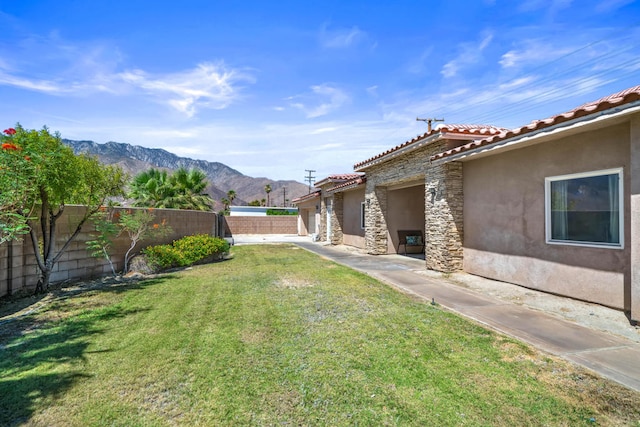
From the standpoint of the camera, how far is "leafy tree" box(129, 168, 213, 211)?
68.5 feet

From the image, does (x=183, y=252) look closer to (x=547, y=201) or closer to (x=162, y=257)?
(x=162, y=257)

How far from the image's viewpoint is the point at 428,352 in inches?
171

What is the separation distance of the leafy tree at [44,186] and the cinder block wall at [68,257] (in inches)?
6.9

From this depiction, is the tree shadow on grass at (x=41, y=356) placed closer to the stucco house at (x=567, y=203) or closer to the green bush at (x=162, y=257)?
the green bush at (x=162, y=257)

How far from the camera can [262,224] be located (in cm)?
3612

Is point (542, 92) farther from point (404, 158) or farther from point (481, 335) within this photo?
point (481, 335)

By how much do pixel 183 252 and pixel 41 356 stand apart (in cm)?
827

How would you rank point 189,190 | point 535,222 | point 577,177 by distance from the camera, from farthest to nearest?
1. point 189,190
2. point 535,222
3. point 577,177

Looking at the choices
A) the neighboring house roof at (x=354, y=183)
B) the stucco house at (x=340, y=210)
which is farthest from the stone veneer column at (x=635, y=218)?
the stucco house at (x=340, y=210)

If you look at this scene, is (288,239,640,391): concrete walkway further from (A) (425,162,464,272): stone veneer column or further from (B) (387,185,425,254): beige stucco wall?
(B) (387,185,425,254): beige stucco wall

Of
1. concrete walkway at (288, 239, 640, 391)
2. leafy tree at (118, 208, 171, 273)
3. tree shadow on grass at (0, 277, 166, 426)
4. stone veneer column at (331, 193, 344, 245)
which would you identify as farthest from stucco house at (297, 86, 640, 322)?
leafy tree at (118, 208, 171, 273)

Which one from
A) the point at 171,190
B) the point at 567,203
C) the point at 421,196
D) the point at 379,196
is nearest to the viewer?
the point at 567,203

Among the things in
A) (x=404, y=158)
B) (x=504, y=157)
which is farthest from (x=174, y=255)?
(x=504, y=157)

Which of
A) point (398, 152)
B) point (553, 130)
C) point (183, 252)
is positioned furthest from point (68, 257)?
point (553, 130)
